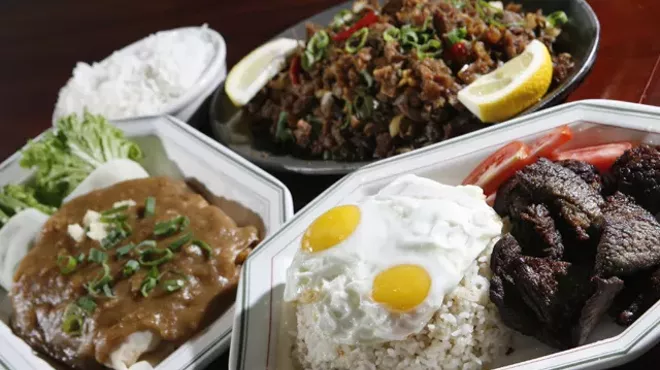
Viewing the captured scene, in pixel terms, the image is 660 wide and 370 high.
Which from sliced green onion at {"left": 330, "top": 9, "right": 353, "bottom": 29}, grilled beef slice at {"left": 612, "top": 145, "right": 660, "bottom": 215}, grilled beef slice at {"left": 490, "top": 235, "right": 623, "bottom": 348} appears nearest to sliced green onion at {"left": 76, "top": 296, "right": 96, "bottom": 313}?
grilled beef slice at {"left": 490, "top": 235, "right": 623, "bottom": 348}

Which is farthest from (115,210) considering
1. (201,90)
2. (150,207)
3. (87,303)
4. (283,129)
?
(201,90)

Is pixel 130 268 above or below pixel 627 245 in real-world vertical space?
below

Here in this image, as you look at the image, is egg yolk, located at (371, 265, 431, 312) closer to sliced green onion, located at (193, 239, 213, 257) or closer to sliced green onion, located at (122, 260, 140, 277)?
sliced green onion, located at (193, 239, 213, 257)

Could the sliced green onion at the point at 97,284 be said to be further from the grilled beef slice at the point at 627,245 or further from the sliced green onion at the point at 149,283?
the grilled beef slice at the point at 627,245

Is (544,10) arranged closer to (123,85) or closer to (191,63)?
(191,63)

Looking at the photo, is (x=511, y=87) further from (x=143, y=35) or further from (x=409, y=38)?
(x=143, y=35)

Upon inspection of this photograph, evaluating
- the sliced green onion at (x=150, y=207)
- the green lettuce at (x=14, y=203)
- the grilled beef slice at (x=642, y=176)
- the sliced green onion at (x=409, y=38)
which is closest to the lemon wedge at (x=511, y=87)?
the sliced green onion at (x=409, y=38)
